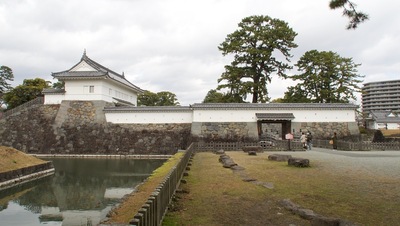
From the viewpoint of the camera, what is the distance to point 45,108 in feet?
81.7

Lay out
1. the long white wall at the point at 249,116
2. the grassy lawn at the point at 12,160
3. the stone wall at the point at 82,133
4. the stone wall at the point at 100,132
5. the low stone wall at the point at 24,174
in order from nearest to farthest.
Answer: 1. the low stone wall at the point at 24,174
2. the grassy lawn at the point at 12,160
3. the stone wall at the point at 100,132
4. the long white wall at the point at 249,116
5. the stone wall at the point at 82,133

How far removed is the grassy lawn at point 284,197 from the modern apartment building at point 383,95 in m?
85.7

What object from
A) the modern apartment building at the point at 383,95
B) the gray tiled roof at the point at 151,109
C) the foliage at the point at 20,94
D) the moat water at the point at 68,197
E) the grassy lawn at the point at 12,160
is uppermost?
the modern apartment building at the point at 383,95

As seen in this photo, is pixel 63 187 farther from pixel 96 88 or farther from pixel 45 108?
pixel 45 108

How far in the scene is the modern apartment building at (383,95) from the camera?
275ft

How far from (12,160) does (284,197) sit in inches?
465

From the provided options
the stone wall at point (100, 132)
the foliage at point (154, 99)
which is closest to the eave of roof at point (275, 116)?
the stone wall at point (100, 132)

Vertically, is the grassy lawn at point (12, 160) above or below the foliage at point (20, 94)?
below

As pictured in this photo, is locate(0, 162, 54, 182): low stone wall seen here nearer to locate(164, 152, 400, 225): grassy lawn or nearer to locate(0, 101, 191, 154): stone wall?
locate(164, 152, 400, 225): grassy lawn

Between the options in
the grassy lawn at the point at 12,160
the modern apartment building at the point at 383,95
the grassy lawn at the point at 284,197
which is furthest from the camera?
the modern apartment building at the point at 383,95

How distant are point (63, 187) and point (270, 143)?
12.3m

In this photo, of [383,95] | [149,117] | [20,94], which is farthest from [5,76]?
[383,95]

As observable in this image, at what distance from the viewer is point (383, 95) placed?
281 feet

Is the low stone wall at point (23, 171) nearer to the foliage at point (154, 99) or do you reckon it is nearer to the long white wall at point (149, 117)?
the long white wall at point (149, 117)
